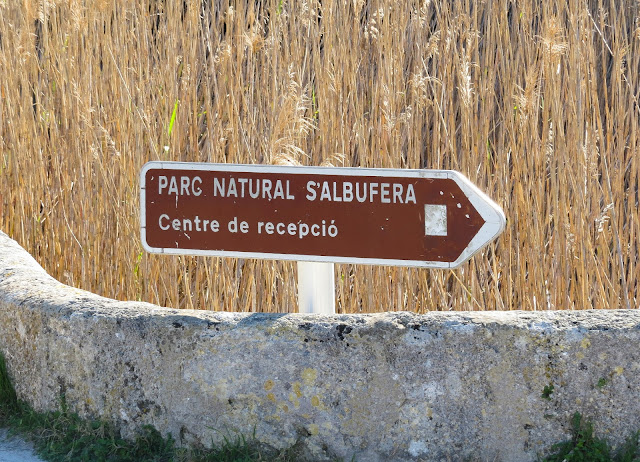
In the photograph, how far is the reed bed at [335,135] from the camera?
82.7 inches

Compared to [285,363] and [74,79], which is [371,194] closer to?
[285,363]

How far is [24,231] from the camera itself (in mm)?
2598

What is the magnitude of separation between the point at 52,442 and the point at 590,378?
3.61ft

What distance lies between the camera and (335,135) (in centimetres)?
224

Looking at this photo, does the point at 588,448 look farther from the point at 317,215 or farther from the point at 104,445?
the point at 104,445

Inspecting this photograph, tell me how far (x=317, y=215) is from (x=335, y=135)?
748 millimetres

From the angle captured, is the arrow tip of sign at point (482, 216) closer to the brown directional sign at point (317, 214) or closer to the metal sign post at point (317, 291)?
the brown directional sign at point (317, 214)

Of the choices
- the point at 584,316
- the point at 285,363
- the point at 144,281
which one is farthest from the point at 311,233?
the point at 144,281

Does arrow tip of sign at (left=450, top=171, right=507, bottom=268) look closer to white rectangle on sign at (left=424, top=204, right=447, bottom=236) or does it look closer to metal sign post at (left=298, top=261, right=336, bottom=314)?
white rectangle on sign at (left=424, top=204, right=447, bottom=236)

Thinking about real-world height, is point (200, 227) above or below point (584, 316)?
above

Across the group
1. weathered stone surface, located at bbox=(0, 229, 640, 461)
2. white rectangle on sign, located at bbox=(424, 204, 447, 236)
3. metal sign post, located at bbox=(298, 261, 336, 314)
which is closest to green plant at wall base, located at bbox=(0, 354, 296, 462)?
weathered stone surface, located at bbox=(0, 229, 640, 461)

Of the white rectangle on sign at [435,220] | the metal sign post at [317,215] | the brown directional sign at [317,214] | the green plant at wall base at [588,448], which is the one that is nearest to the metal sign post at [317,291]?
the metal sign post at [317,215]

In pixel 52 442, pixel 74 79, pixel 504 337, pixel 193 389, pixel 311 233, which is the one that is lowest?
pixel 52 442

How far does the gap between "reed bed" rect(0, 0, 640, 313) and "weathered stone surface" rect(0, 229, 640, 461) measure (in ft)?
1.76
